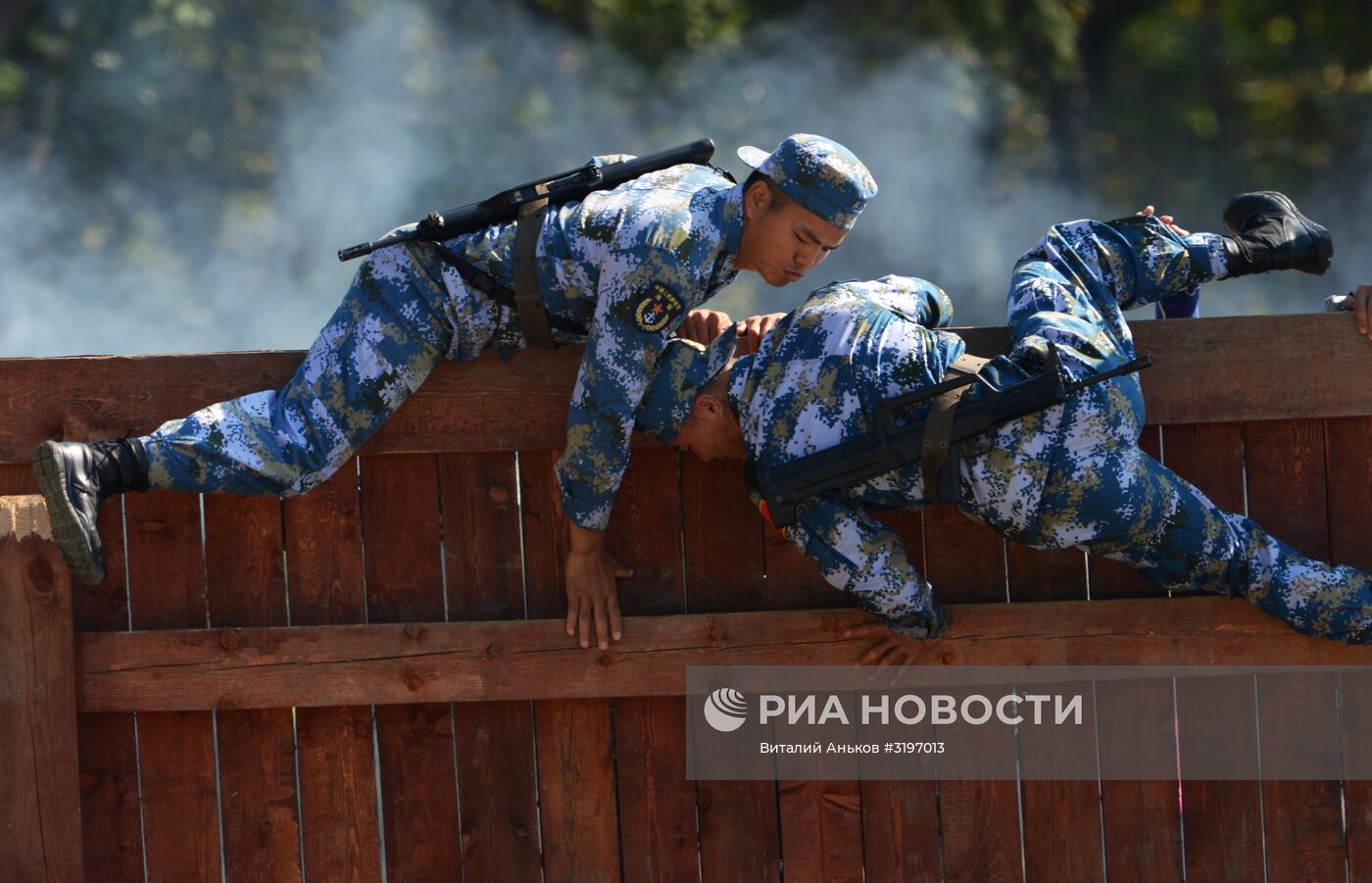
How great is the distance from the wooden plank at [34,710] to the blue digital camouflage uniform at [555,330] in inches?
19.5

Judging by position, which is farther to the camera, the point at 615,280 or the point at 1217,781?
the point at 1217,781

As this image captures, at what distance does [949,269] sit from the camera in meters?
9.27

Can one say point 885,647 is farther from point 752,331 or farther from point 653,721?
point 752,331

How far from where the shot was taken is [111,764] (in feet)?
12.7

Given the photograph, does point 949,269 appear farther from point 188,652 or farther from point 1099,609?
point 188,652

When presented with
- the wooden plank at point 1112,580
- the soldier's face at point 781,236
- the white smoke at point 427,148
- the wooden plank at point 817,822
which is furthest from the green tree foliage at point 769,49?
the wooden plank at point 817,822

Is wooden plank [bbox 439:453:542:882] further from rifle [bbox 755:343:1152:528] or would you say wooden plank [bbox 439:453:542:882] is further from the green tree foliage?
the green tree foliage

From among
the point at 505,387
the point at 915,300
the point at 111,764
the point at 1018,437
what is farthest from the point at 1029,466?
the point at 111,764

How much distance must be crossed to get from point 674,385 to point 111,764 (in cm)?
179

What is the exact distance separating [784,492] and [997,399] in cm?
55

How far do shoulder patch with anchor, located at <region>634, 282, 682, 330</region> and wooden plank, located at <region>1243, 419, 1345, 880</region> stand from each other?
158 cm

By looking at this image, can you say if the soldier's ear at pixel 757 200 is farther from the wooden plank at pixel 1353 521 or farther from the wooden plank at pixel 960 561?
the wooden plank at pixel 1353 521

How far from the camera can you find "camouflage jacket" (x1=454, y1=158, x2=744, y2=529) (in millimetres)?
3484

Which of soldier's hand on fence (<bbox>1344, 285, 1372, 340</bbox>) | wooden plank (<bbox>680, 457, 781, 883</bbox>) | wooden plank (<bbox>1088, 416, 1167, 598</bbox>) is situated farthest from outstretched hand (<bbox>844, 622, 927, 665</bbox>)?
soldier's hand on fence (<bbox>1344, 285, 1372, 340</bbox>)
